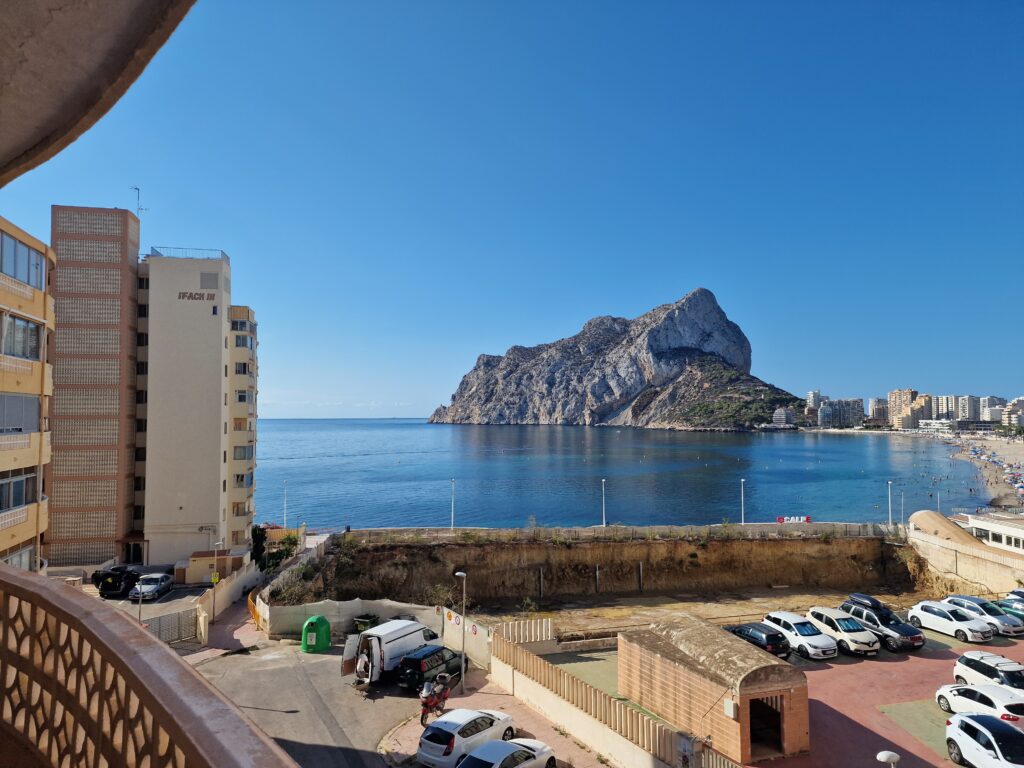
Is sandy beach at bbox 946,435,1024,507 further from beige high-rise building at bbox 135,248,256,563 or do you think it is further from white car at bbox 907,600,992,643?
beige high-rise building at bbox 135,248,256,563

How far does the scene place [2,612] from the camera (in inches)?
202

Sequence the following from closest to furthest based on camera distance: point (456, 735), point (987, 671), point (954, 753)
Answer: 1. point (456, 735)
2. point (954, 753)
3. point (987, 671)

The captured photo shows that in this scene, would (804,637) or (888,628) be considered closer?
(804,637)

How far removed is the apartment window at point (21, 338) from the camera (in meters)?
12.9

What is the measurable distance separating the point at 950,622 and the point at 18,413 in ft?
90.3

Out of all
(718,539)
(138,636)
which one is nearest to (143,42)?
(138,636)

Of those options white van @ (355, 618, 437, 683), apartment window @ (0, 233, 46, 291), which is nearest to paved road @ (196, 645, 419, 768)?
white van @ (355, 618, 437, 683)

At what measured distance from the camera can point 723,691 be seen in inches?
499

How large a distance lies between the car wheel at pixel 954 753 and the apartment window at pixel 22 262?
70.8 feet

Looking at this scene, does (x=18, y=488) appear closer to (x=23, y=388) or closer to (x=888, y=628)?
(x=23, y=388)

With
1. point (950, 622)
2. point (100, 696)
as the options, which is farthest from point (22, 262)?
point (950, 622)

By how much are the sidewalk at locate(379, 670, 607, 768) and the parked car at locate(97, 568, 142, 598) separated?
1633cm

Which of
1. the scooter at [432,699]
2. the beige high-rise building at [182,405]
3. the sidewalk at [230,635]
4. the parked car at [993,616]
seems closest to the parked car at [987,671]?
the parked car at [993,616]

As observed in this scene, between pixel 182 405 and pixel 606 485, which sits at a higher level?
pixel 182 405
